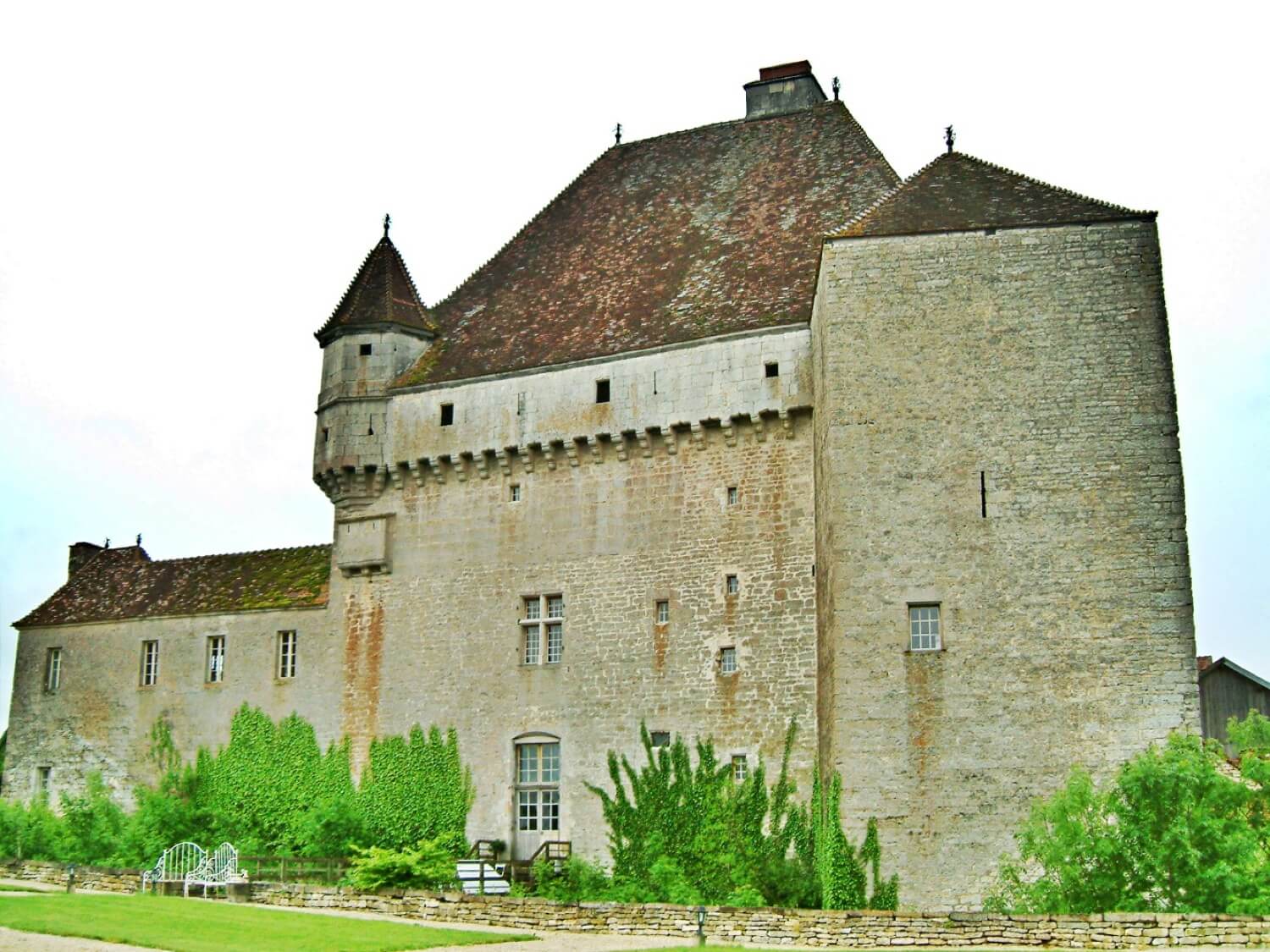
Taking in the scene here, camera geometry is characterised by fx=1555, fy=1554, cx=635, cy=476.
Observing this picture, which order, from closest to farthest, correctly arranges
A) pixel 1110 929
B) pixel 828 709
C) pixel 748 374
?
pixel 1110 929, pixel 828 709, pixel 748 374

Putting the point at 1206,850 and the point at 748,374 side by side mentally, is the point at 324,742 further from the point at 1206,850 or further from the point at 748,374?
the point at 1206,850

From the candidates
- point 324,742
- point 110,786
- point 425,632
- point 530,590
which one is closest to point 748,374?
point 530,590

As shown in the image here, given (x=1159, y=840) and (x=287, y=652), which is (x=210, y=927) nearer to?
(x=1159, y=840)

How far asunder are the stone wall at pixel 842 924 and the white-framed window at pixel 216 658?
11.2m

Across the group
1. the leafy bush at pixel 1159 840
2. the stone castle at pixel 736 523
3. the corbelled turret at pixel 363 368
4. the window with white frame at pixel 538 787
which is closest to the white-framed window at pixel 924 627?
the stone castle at pixel 736 523

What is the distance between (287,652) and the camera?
3139 cm

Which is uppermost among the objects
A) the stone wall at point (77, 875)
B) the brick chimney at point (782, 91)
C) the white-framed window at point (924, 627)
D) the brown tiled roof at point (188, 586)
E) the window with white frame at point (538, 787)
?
the brick chimney at point (782, 91)

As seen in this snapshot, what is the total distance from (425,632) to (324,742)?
3.09 meters

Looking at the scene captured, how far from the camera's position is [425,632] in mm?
29625

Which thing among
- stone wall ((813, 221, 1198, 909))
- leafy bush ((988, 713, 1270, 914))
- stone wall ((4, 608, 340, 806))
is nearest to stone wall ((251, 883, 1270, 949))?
leafy bush ((988, 713, 1270, 914))

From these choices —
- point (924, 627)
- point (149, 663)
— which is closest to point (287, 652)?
point (149, 663)

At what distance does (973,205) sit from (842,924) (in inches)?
441

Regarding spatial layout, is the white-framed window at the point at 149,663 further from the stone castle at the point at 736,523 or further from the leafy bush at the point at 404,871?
the leafy bush at the point at 404,871

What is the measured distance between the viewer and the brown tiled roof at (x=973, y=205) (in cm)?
2294
